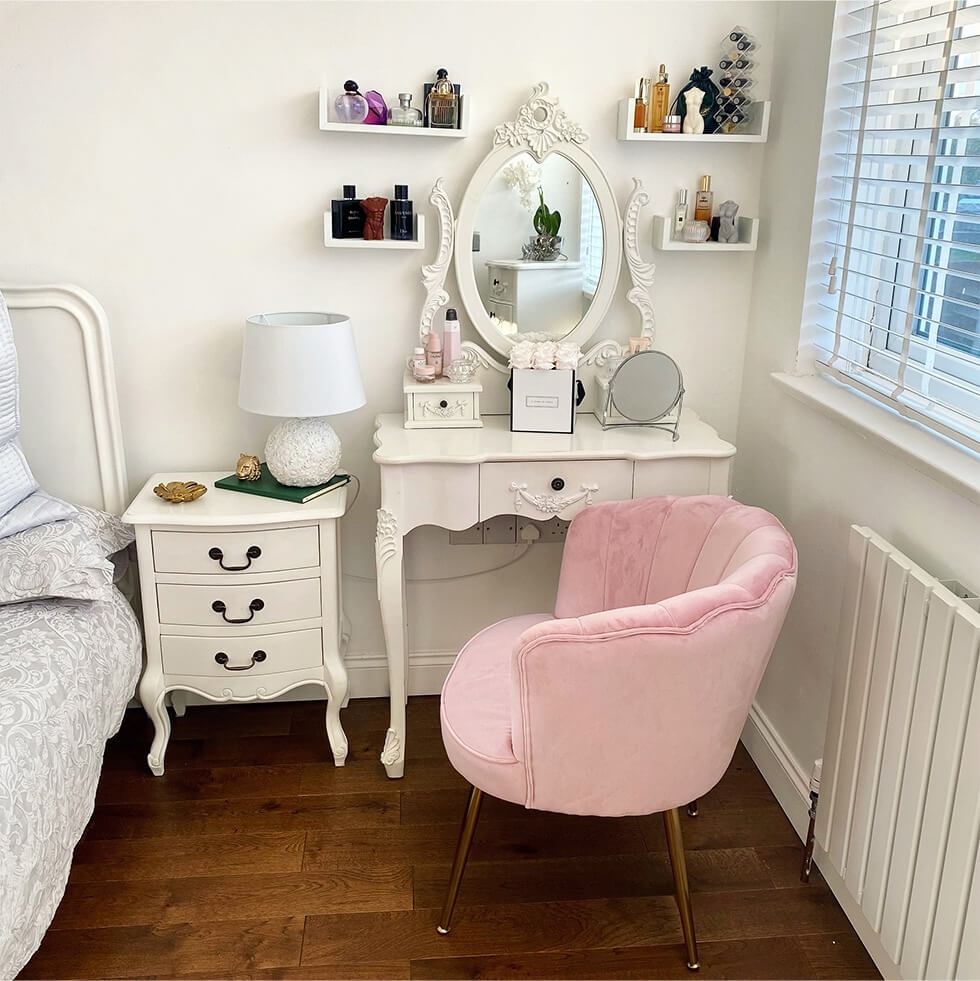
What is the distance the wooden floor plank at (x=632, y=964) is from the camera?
181cm

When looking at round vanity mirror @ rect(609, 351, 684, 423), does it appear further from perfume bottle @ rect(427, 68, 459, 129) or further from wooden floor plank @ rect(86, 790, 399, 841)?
wooden floor plank @ rect(86, 790, 399, 841)

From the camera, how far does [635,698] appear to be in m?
1.59

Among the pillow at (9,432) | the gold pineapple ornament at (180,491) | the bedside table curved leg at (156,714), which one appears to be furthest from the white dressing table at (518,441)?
the pillow at (9,432)

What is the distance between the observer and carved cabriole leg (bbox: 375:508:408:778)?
220 centimetres

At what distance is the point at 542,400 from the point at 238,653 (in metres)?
0.95

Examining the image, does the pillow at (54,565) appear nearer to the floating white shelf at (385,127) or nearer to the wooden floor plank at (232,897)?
the wooden floor plank at (232,897)

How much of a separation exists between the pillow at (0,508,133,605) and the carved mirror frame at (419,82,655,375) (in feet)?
3.06

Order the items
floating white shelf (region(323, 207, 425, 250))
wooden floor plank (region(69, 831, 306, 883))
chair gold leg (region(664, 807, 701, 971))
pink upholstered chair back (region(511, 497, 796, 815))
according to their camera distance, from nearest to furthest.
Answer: pink upholstered chair back (region(511, 497, 796, 815)) → chair gold leg (region(664, 807, 701, 971)) → wooden floor plank (region(69, 831, 306, 883)) → floating white shelf (region(323, 207, 425, 250))

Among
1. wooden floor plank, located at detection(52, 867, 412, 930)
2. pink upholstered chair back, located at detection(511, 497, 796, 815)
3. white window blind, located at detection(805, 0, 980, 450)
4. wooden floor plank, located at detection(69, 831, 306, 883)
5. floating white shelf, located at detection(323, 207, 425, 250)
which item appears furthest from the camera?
floating white shelf, located at detection(323, 207, 425, 250)

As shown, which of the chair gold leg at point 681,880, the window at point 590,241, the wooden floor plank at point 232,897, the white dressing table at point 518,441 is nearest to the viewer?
the chair gold leg at point 681,880

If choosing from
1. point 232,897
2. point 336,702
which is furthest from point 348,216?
point 232,897

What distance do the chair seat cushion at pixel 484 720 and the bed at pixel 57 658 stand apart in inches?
27.5

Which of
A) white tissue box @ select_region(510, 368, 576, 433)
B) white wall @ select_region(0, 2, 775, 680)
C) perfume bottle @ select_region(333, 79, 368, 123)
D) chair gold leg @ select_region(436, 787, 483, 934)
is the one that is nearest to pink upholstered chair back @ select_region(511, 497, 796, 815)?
chair gold leg @ select_region(436, 787, 483, 934)

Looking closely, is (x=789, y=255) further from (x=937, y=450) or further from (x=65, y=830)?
(x=65, y=830)
